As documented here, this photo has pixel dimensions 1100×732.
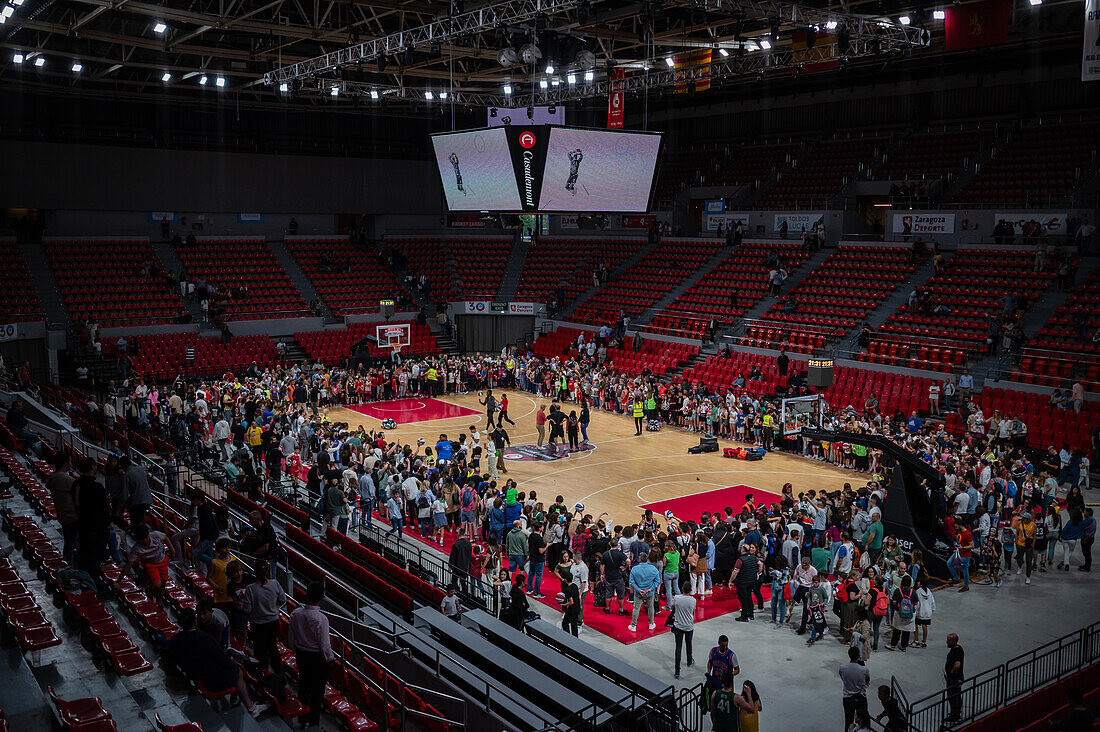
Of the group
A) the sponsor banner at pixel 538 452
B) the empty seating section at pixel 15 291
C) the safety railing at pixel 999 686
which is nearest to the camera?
the safety railing at pixel 999 686

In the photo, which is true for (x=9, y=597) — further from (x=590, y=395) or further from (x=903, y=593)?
(x=590, y=395)

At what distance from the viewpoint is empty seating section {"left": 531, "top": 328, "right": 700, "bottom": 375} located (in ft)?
114

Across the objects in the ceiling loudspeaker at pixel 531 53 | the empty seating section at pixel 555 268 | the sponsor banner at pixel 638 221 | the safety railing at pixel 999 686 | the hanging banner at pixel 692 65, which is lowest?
the safety railing at pixel 999 686

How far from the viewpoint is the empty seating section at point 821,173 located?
40062mm

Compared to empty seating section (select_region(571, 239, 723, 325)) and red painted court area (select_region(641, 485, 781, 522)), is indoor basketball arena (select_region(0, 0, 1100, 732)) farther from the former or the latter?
red painted court area (select_region(641, 485, 781, 522))

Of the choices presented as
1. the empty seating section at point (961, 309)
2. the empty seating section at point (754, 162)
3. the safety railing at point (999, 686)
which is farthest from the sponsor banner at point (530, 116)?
the safety railing at point (999, 686)

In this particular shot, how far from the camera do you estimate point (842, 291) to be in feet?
111

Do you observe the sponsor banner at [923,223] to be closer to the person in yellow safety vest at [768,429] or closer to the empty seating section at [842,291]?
the empty seating section at [842,291]

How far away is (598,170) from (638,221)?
18.5 meters

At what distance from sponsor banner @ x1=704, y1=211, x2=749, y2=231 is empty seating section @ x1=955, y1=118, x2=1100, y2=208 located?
9.19 metres


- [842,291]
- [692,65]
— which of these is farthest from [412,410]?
[842,291]

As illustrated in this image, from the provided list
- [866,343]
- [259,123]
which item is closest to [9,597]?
[866,343]

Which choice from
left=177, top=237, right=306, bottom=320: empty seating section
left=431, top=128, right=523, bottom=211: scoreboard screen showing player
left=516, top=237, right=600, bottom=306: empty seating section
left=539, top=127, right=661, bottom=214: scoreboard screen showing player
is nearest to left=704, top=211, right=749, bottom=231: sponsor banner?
left=516, top=237, right=600, bottom=306: empty seating section

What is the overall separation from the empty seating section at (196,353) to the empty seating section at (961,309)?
76.6 ft
